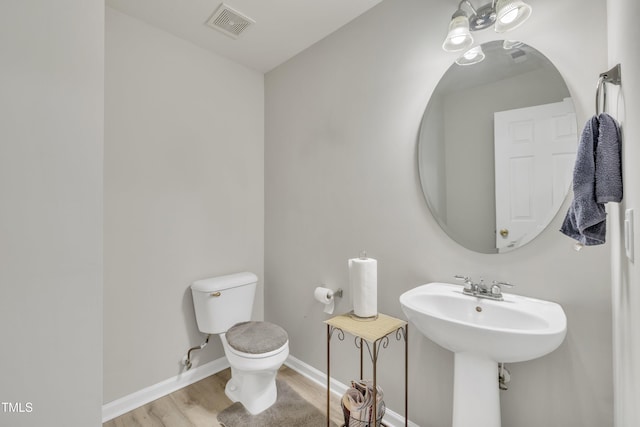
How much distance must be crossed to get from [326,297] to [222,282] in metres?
0.77

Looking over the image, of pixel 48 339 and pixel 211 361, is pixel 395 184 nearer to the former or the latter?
pixel 48 339

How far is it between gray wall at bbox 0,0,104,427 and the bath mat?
0.87 m

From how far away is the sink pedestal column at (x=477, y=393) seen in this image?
1142mm

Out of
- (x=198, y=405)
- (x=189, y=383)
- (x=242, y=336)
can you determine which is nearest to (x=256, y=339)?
(x=242, y=336)

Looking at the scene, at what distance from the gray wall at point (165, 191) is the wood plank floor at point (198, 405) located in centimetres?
15

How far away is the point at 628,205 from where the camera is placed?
725 mm

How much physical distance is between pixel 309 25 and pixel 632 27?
176 cm

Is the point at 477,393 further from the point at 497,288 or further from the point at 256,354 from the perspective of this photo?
the point at 256,354

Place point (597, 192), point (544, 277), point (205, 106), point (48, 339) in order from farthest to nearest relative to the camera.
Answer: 1. point (205, 106)
2. point (544, 277)
3. point (48, 339)
4. point (597, 192)

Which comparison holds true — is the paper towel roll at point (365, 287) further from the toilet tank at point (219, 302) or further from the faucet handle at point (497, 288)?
the toilet tank at point (219, 302)

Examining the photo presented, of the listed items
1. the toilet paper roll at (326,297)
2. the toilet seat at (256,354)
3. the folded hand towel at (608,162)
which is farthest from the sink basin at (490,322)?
the toilet seat at (256,354)

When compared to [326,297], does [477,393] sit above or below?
below

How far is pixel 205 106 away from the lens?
7.18ft

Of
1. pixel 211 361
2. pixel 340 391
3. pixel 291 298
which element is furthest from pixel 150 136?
pixel 340 391
